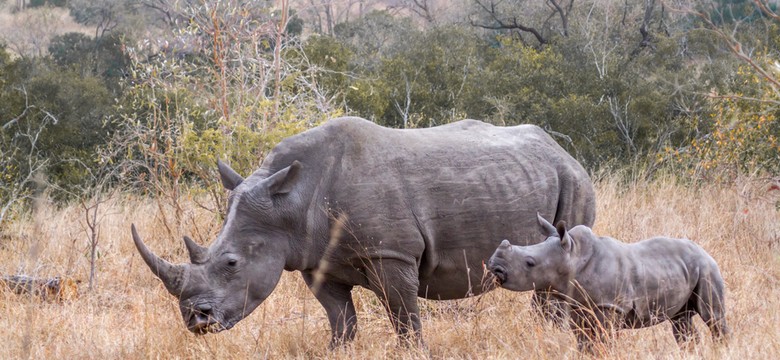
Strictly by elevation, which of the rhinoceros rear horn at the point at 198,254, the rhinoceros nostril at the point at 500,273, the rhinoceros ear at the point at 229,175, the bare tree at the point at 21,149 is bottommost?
the bare tree at the point at 21,149

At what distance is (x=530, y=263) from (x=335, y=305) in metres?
1.34

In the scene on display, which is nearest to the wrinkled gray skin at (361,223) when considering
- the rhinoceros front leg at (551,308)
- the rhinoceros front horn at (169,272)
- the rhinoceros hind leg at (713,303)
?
the rhinoceros front horn at (169,272)

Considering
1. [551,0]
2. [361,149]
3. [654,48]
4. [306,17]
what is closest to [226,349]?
[361,149]

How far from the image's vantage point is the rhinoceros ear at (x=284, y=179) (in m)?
5.36

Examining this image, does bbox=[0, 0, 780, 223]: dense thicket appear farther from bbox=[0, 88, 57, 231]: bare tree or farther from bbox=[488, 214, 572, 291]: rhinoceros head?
bbox=[488, 214, 572, 291]: rhinoceros head

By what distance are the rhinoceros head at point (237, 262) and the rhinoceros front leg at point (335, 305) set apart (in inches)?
18.3

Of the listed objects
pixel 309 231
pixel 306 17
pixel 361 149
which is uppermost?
pixel 361 149

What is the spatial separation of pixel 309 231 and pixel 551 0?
18.4 metres

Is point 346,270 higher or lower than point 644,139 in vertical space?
higher

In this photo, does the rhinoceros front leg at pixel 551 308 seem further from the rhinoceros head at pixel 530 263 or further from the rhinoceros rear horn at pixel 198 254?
the rhinoceros rear horn at pixel 198 254

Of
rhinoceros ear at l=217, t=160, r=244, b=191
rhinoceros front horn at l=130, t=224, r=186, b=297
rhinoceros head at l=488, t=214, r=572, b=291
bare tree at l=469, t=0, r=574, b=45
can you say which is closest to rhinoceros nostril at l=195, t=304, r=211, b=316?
rhinoceros front horn at l=130, t=224, r=186, b=297

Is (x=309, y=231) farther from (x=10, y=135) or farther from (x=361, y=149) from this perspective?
(x=10, y=135)

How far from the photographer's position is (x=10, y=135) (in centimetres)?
1523

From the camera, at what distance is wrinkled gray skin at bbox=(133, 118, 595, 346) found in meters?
5.31
